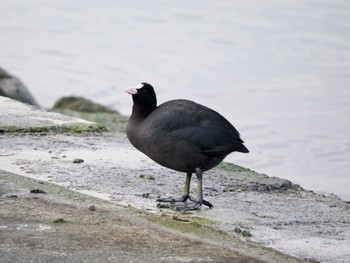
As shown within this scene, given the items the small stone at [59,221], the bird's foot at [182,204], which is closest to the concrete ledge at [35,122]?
the bird's foot at [182,204]

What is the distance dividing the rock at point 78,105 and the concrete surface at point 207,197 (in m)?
4.70

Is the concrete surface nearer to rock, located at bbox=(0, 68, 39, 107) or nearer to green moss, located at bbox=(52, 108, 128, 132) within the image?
green moss, located at bbox=(52, 108, 128, 132)

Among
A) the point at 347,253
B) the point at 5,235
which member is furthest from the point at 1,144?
the point at 347,253

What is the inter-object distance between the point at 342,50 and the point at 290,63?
1032mm

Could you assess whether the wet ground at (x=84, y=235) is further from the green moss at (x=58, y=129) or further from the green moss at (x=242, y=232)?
the green moss at (x=58, y=129)

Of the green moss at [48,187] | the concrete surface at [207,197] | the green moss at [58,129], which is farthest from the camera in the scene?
the green moss at [58,129]

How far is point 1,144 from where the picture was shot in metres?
8.95

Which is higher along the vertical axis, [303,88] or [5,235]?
[303,88]

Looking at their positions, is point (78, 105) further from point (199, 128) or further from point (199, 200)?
point (199, 200)

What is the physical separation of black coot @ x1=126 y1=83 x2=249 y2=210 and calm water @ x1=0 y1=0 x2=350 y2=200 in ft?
14.7

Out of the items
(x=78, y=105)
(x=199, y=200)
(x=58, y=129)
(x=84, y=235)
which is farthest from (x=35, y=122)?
(x=78, y=105)

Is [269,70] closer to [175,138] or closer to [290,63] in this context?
[290,63]

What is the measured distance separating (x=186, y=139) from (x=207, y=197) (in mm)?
533

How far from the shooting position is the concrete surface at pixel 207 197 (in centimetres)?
667
